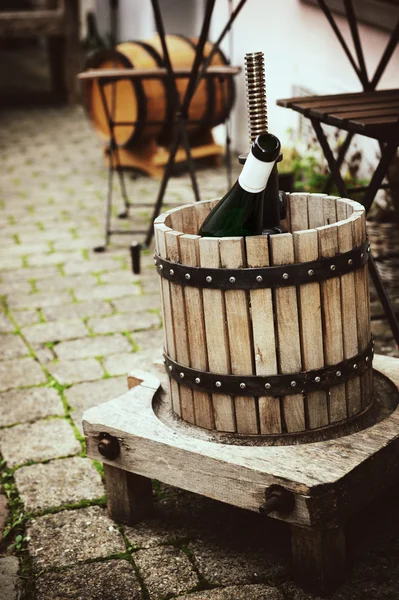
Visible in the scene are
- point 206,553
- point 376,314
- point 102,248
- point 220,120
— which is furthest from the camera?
point 220,120

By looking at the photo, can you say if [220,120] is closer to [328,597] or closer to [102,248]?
[102,248]

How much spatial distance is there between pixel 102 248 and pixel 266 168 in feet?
11.9

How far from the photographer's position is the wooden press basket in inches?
99.4

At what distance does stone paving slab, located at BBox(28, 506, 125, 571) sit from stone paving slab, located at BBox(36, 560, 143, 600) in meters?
0.06

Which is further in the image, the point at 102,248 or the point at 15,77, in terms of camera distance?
the point at 15,77

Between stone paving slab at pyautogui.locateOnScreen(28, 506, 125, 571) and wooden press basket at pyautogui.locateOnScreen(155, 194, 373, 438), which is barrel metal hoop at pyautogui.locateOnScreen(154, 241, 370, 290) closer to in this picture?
wooden press basket at pyautogui.locateOnScreen(155, 194, 373, 438)

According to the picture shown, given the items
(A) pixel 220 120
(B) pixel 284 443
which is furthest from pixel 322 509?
(A) pixel 220 120

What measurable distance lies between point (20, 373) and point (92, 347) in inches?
17.4

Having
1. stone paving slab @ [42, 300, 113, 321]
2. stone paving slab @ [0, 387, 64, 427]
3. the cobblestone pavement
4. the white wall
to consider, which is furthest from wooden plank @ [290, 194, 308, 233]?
the white wall

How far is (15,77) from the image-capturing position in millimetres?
14898

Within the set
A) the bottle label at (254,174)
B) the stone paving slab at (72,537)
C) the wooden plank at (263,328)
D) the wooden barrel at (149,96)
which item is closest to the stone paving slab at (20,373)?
the stone paving slab at (72,537)

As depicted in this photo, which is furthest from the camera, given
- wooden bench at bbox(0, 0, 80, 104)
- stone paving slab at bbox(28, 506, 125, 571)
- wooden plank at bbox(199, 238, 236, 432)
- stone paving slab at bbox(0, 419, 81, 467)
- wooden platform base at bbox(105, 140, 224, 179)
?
wooden bench at bbox(0, 0, 80, 104)

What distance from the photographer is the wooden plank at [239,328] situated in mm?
2521

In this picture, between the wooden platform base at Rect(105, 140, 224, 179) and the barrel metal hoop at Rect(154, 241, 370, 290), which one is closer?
the barrel metal hoop at Rect(154, 241, 370, 290)
